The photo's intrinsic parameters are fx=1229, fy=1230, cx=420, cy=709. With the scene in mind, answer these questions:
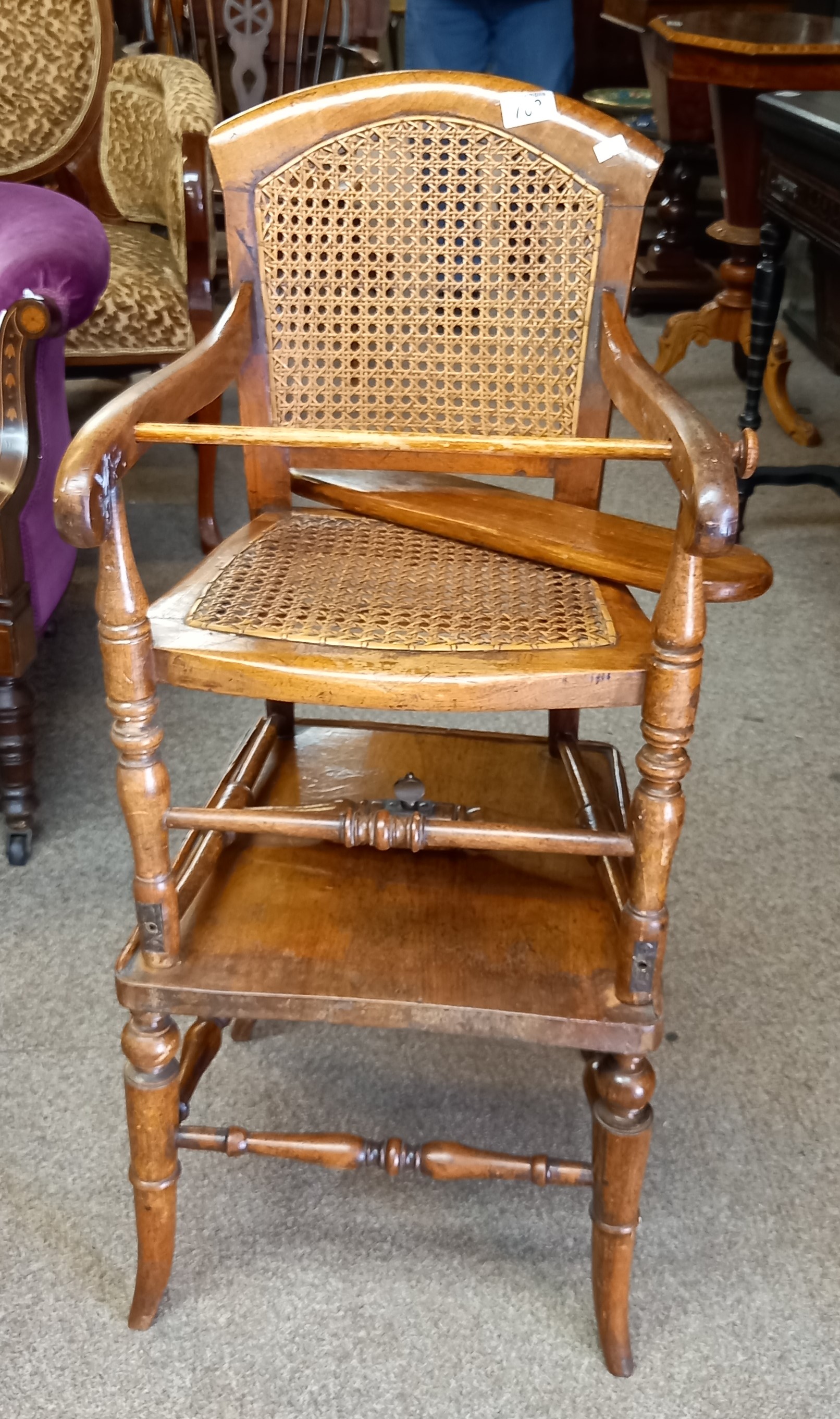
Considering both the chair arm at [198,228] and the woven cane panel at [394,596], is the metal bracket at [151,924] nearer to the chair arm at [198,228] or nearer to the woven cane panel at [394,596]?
the woven cane panel at [394,596]

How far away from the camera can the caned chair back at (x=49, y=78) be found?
2352 millimetres

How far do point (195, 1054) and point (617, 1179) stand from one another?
1.38 ft

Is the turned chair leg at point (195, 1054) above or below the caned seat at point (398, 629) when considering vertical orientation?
below

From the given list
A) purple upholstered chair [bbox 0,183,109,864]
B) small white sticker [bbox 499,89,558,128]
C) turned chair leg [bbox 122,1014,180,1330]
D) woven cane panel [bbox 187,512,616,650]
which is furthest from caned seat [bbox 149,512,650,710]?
purple upholstered chair [bbox 0,183,109,864]

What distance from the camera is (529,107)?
1.16 m

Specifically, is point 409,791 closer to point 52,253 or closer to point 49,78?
point 52,253

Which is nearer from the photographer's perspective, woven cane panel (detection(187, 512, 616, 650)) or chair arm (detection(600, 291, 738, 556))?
chair arm (detection(600, 291, 738, 556))

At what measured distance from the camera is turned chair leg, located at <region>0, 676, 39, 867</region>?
1.62 m

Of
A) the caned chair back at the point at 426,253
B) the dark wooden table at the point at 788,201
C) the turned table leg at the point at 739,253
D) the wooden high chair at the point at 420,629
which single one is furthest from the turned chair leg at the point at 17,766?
the turned table leg at the point at 739,253

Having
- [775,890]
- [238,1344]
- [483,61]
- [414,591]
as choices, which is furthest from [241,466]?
[238,1344]

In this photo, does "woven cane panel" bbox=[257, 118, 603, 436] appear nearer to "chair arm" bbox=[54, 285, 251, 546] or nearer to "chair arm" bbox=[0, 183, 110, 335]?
"chair arm" bbox=[54, 285, 251, 546]

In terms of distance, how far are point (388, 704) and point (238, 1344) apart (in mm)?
628

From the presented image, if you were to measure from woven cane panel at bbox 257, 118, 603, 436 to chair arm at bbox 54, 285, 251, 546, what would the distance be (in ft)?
0.21

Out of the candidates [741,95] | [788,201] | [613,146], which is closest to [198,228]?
[788,201]
